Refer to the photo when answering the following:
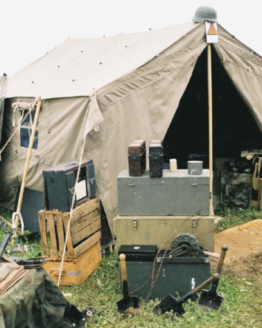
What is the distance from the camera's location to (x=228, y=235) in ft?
22.6

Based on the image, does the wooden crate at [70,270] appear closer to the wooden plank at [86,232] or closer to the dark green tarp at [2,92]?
the wooden plank at [86,232]

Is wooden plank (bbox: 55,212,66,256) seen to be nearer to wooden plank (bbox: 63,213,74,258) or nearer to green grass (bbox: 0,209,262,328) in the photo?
wooden plank (bbox: 63,213,74,258)

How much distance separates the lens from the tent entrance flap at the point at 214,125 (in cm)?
852

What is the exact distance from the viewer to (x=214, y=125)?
899 cm

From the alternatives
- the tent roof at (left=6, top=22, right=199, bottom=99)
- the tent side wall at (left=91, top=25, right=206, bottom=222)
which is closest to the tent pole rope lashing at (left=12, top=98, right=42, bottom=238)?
the tent roof at (left=6, top=22, right=199, bottom=99)

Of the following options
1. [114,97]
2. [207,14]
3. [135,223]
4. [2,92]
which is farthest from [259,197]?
[2,92]

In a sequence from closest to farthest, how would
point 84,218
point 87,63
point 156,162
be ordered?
point 156,162 → point 84,218 → point 87,63

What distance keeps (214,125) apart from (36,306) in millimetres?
6250

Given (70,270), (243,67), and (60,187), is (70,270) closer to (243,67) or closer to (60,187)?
(60,187)

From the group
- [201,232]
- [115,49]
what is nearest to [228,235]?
[201,232]

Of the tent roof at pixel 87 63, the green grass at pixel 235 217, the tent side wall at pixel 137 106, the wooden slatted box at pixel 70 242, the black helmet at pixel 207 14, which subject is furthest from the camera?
the green grass at pixel 235 217

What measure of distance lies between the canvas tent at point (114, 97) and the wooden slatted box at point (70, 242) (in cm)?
61

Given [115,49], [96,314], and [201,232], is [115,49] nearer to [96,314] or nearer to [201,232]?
[201,232]

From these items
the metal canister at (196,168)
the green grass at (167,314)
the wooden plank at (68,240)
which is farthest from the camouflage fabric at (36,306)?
the metal canister at (196,168)
